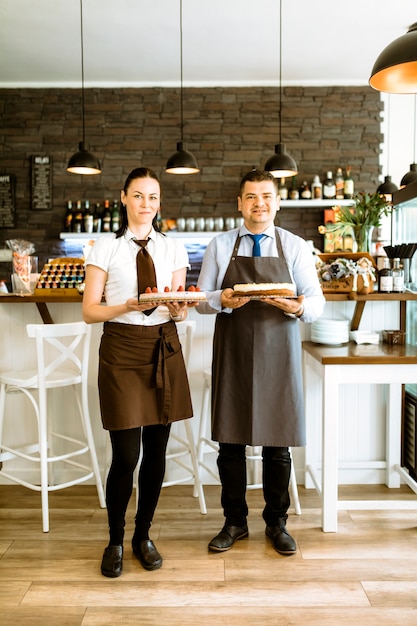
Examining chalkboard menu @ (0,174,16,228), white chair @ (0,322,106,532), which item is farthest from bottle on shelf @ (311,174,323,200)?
white chair @ (0,322,106,532)

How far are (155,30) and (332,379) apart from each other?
12.7 ft

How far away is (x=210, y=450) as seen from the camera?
10.4 ft

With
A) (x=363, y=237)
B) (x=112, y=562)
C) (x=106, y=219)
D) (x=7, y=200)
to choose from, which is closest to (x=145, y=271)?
(x=112, y=562)

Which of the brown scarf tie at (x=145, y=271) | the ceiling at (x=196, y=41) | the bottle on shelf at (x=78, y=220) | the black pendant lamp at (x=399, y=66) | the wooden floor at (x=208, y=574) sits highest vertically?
the ceiling at (x=196, y=41)

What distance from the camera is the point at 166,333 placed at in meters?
2.25

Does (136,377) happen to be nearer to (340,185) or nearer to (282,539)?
(282,539)

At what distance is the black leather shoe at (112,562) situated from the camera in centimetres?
Result: 223

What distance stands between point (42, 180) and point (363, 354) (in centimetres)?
479

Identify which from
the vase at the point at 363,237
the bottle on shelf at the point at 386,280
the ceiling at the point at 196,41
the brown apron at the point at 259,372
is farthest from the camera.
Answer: the ceiling at the point at 196,41

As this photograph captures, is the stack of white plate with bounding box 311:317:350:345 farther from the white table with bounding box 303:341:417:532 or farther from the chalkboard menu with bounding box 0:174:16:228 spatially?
the chalkboard menu with bounding box 0:174:16:228

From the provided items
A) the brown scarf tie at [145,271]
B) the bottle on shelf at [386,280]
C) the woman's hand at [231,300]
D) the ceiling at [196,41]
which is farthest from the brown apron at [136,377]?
the ceiling at [196,41]

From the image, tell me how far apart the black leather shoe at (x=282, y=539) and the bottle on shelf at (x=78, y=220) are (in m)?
4.46

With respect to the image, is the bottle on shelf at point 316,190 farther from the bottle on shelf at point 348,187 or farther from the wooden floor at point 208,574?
the wooden floor at point 208,574

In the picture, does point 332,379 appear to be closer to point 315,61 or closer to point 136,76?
point 315,61
